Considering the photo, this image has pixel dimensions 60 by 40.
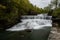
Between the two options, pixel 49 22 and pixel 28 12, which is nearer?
pixel 49 22

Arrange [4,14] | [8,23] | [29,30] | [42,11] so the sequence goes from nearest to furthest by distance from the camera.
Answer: [29,30] → [8,23] → [4,14] → [42,11]

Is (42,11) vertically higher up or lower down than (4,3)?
lower down

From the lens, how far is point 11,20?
→ 21.5 metres

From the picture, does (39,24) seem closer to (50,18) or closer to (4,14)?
(50,18)

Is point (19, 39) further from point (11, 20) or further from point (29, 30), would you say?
point (11, 20)

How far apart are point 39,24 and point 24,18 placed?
10.1ft

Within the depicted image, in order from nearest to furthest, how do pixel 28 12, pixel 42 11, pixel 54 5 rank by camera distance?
pixel 28 12 → pixel 54 5 → pixel 42 11

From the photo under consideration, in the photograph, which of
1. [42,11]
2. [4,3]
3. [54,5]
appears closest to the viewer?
[4,3]

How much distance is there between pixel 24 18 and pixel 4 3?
3.78 m

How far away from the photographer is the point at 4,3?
23.7 meters

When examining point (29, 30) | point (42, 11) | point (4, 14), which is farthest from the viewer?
point (42, 11)

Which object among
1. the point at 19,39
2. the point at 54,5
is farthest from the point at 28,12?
the point at 19,39

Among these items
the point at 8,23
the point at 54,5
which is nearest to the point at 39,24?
the point at 8,23

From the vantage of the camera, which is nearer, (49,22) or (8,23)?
(8,23)
